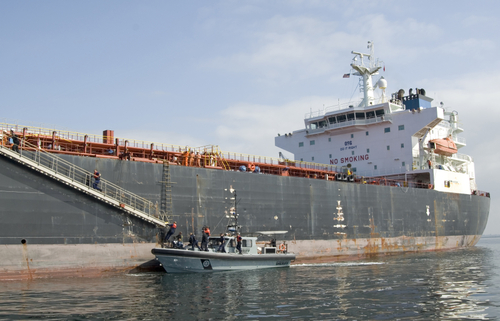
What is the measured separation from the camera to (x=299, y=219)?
25.5m

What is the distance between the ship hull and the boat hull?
48.4 inches

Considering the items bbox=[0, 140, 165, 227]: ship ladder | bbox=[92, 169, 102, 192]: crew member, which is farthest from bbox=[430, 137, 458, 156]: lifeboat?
bbox=[92, 169, 102, 192]: crew member

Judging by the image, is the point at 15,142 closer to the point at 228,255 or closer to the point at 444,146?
the point at 228,255

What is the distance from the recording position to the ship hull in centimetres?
1717

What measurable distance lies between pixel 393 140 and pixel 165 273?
2179 centimetres

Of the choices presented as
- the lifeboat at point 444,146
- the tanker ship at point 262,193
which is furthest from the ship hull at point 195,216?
the lifeboat at point 444,146

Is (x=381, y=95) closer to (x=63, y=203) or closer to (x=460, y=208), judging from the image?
(x=460, y=208)

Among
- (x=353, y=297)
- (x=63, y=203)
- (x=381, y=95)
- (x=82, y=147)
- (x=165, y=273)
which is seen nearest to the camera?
(x=353, y=297)

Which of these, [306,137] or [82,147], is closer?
[82,147]

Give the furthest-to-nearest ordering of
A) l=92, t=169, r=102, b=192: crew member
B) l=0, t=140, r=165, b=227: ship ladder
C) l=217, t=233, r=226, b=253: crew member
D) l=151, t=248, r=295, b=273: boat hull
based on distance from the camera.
A: l=217, t=233, r=226, b=253: crew member < l=151, t=248, r=295, b=273: boat hull < l=92, t=169, r=102, b=192: crew member < l=0, t=140, r=165, b=227: ship ladder

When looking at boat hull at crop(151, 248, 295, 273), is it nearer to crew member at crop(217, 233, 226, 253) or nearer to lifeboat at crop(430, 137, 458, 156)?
crew member at crop(217, 233, 226, 253)

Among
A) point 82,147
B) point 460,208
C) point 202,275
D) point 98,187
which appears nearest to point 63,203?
point 98,187

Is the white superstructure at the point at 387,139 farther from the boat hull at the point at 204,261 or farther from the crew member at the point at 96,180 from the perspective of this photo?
the crew member at the point at 96,180

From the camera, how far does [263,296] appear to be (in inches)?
531
